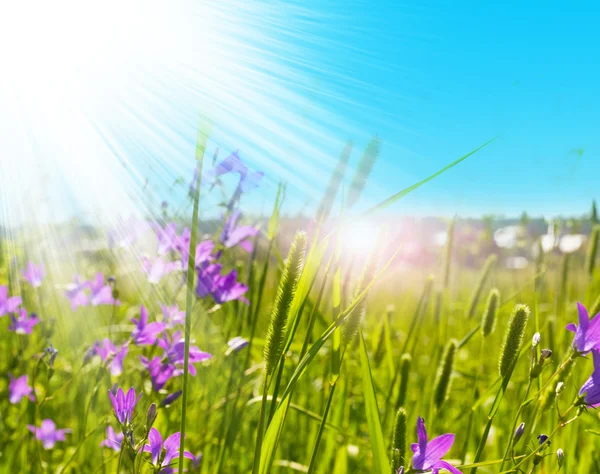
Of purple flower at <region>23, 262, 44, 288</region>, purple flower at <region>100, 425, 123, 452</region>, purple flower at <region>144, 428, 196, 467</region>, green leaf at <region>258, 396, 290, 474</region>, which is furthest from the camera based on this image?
purple flower at <region>23, 262, 44, 288</region>

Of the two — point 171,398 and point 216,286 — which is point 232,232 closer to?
point 216,286

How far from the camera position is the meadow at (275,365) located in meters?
0.87

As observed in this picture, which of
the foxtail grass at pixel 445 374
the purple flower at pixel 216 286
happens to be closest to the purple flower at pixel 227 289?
the purple flower at pixel 216 286

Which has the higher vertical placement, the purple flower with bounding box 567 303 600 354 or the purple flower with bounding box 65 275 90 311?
the purple flower with bounding box 567 303 600 354

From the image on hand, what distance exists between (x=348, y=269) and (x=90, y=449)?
1380 millimetres

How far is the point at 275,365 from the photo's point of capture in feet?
2.56

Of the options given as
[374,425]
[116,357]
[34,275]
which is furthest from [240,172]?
[34,275]

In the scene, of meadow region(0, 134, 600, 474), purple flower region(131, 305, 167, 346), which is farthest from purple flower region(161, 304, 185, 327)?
purple flower region(131, 305, 167, 346)

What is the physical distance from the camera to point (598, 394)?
0.92 metres

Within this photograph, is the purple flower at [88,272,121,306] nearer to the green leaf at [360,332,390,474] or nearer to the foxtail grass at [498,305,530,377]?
the green leaf at [360,332,390,474]

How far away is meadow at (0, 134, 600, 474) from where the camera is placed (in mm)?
874

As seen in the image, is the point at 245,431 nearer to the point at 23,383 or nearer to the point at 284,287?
→ the point at 23,383

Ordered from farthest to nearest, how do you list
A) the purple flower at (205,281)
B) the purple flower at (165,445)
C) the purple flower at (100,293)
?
the purple flower at (100,293) < the purple flower at (205,281) < the purple flower at (165,445)

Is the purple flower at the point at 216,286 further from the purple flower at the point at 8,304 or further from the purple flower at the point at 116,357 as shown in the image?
the purple flower at the point at 8,304
